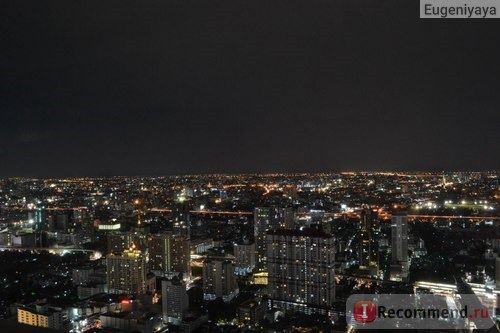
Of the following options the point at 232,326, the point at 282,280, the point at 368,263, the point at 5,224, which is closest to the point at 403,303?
the point at 232,326

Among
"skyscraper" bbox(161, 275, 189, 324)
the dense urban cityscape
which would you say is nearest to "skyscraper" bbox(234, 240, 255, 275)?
the dense urban cityscape

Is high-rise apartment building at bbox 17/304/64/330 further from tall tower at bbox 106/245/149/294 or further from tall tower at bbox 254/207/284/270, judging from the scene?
tall tower at bbox 254/207/284/270

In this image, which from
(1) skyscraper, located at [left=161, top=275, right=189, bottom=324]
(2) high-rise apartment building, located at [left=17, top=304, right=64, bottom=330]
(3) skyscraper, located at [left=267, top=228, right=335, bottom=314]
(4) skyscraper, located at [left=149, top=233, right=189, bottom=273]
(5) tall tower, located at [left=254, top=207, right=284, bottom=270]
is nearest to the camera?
(2) high-rise apartment building, located at [left=17, top=304, right=64, bottom=330]

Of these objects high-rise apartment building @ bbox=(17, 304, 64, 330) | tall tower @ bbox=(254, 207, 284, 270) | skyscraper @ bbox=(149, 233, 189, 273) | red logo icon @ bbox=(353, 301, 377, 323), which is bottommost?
high-rise apartment building @ bbox=(17, 304, 64, 330)

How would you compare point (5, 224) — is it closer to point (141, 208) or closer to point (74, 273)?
point (141, 208)

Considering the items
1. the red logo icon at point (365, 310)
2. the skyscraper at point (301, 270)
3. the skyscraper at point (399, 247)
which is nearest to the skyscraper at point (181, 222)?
the skyscraper at point (301, 270)

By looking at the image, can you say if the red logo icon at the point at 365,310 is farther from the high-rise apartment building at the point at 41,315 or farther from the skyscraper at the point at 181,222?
the skyscraper at the point at 181,222
